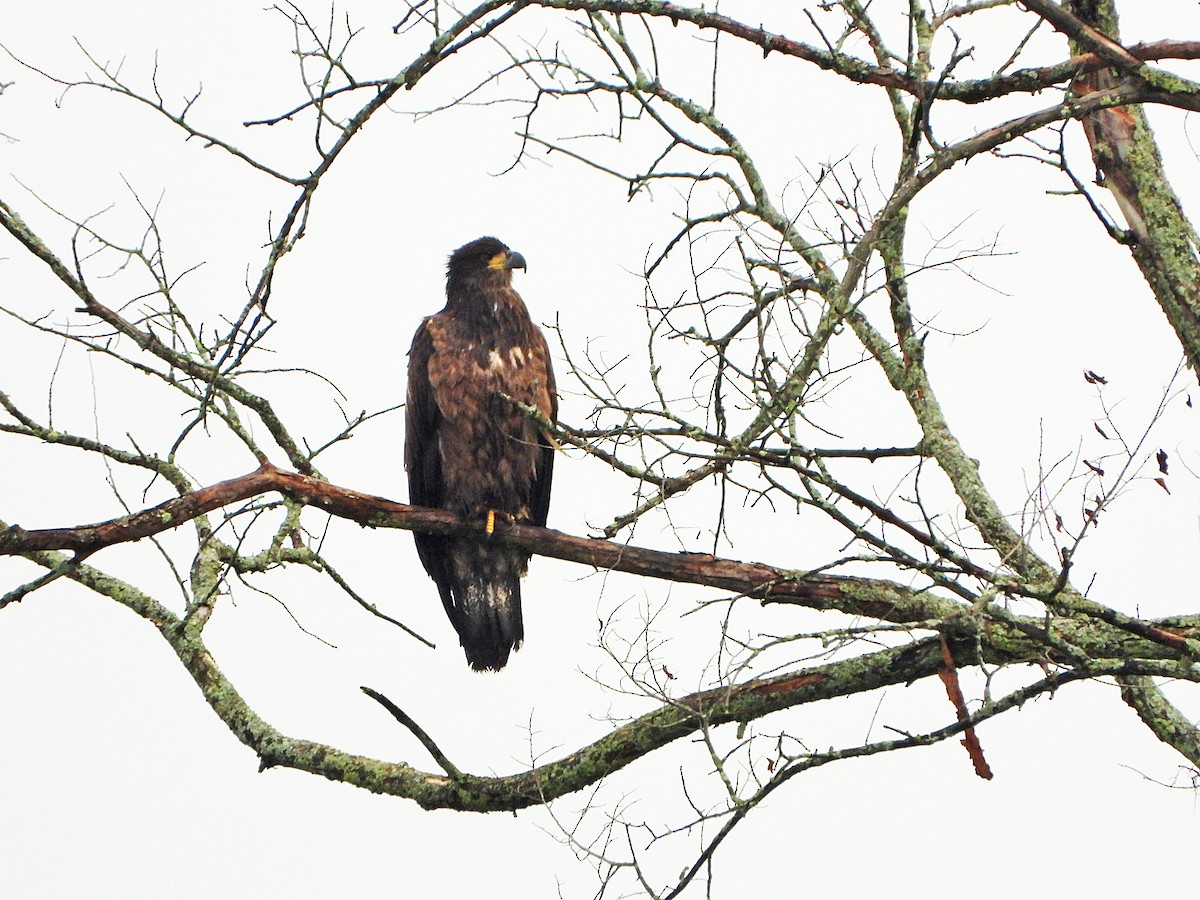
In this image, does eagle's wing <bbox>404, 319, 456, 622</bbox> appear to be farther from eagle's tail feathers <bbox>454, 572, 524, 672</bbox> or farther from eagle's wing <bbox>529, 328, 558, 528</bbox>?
eagle's wing <bbox>529, 328, 558, 528</bbox>

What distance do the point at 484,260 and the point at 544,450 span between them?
3.19 ft

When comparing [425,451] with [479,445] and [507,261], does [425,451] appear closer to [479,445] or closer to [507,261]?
[479,445]

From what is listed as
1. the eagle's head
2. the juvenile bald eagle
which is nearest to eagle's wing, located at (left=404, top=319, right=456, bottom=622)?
the juvenile bald eagle

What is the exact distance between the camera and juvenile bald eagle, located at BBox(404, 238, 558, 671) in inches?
215

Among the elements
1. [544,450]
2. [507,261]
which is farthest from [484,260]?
[544,450]

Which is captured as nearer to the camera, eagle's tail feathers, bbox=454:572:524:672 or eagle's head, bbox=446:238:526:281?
eagle's tail feathers, bbox=454:572:524:672

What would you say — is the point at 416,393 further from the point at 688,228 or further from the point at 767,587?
the point at 767,587

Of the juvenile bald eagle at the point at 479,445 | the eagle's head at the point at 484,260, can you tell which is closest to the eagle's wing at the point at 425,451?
the juvenile bald eagle at the point at 479,445

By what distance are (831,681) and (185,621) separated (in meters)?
2.50

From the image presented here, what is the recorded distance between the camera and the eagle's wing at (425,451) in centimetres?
568

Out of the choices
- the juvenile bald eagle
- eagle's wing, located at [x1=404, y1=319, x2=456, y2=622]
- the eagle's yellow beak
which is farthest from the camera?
the eagle's yellow beak

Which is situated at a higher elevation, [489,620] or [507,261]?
[507,261]

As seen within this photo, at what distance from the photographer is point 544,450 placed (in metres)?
5.80

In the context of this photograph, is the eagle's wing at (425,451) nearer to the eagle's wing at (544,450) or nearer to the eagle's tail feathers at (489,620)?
the eagle's tail feathers at (489,620)
